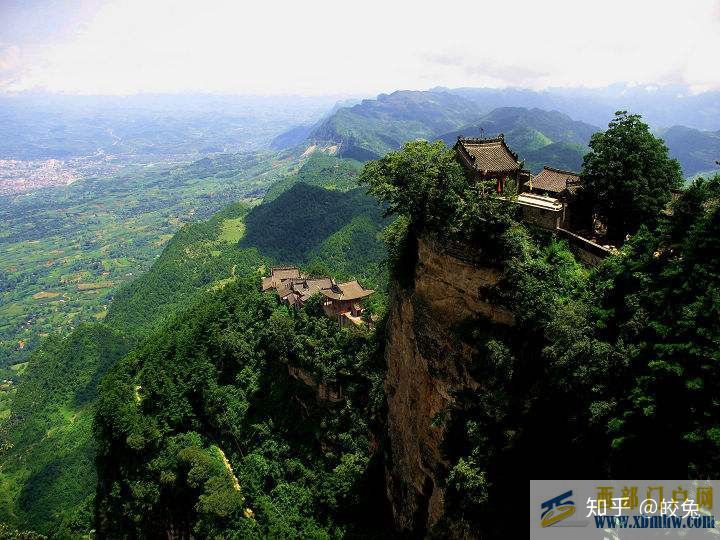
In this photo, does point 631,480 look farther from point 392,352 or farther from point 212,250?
point 212,250

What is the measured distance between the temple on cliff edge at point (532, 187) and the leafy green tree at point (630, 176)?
1542 millimetres

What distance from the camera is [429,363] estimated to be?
27578 mm

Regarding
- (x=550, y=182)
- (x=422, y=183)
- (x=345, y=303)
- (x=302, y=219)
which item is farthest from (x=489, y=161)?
(x=302, y=219)

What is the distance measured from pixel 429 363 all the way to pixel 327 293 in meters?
18.0

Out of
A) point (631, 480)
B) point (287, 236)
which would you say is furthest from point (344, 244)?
point (631, 480)

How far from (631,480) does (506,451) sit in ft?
21.4

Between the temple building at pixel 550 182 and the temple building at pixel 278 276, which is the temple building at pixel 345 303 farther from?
the temple building at pixel 550 182

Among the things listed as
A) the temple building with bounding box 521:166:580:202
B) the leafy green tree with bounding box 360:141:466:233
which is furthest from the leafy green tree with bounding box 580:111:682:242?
the leafy green tree with bounding box 360:141:466:233

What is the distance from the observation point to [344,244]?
315 ft

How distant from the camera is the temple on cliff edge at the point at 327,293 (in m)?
43.5

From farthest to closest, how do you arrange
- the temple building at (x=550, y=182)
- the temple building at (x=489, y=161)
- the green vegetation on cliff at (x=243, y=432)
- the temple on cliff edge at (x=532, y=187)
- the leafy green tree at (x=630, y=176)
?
the green vegetation on cliff at (x=243, y=432) → the temple building at (x=550, y=182) → the temple building at (x=489, y=161) → the temple on cliff edge at (x=532, y=187) → the leafy green tree at (x=630, y=176)

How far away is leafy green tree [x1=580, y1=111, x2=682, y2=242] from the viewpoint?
24656 millimetres

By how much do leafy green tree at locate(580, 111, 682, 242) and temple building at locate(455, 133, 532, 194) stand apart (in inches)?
212

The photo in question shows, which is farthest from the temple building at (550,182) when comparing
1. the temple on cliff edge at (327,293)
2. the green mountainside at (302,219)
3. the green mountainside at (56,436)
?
the green mountainside at (302,219)
